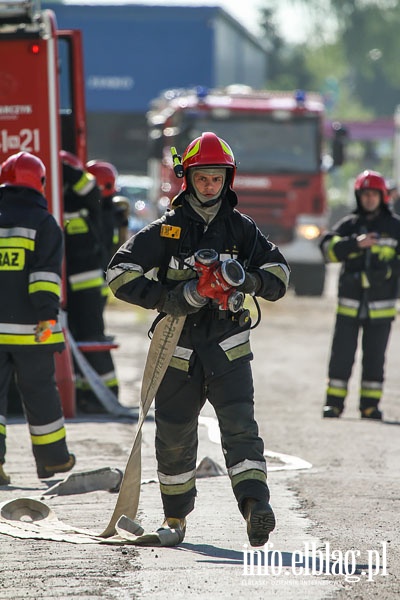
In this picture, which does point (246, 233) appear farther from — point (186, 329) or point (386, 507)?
point (386, 507)

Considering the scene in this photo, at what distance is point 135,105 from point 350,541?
111 ft

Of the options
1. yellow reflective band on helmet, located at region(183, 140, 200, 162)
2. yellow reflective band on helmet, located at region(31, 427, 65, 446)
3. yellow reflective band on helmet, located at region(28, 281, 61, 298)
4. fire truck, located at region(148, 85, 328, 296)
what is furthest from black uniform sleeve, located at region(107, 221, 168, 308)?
fire truck, located at region(148, 85, 328, 296)

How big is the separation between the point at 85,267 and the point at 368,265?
2.15 m

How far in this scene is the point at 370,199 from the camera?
10.7m

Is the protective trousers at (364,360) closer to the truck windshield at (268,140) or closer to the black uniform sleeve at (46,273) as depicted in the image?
the black uniform sleeve at (46,273)

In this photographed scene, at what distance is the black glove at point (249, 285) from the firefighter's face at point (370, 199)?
15.3ft

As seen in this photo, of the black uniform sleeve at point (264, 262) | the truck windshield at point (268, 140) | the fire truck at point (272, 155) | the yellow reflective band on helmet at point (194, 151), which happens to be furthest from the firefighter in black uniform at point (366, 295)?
the truck windshield at point (268, 140)

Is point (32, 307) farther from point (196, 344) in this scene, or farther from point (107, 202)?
point (107, 202)

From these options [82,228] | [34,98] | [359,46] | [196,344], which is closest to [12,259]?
[196,344]

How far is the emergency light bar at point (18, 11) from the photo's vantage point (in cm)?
1014

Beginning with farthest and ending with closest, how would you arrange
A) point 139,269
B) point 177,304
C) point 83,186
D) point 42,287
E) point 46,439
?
point 83,186
point 46,439
point 42,287
point 139,269
point 177,304

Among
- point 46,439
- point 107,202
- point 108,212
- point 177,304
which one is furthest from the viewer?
point 107,202

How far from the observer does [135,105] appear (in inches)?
1540

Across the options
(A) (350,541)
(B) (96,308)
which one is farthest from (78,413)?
(A) (350,541)
